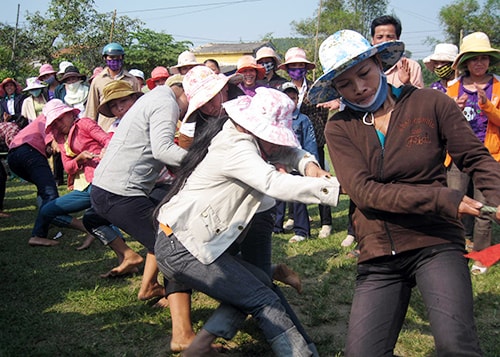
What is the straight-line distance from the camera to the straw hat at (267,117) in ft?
8.86

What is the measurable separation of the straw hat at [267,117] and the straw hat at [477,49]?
2.78 metres

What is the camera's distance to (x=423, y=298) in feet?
8.05

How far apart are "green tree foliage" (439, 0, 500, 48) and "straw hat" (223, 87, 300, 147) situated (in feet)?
181

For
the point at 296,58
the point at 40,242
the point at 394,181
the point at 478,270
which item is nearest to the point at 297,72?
the point at 296,58

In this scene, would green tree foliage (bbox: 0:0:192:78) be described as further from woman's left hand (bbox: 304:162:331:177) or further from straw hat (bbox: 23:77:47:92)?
woman's left hand (bbox: 304:162:331:177)

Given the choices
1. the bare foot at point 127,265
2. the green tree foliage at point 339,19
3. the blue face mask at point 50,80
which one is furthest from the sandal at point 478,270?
the green tree foliage at point 339,19

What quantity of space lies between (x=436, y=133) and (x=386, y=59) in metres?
0.51

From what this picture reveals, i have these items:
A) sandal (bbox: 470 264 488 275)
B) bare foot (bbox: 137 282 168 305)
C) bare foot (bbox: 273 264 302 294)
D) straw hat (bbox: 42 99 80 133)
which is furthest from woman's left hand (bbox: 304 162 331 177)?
straw hat (bbox: 42 99 80 133)

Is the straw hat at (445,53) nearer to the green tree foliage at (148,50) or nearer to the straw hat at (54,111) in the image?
the straw hat at (54,111)

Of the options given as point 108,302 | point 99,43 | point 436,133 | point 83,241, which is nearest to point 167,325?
point 108,302

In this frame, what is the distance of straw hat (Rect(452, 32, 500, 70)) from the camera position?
15.3ft

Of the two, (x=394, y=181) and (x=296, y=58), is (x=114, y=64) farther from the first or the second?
(x=394, y=181)

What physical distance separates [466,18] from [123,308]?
5948 cm

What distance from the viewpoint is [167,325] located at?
3.88 meters
